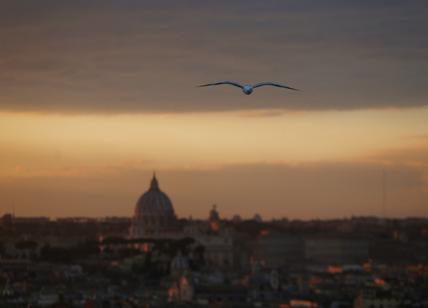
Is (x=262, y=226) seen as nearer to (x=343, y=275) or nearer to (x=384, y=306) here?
(x=343, y=275)

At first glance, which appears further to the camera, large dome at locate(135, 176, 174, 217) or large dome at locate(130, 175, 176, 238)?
large dome at locate(135, 176, 174, 217)

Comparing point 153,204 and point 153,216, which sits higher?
point 153,204

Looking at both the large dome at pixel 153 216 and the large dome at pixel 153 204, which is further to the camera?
the large dome at pixel 153 204

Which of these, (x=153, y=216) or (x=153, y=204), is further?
(x=153, y=204)

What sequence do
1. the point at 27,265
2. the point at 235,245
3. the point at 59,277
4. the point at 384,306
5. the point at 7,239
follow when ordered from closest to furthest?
the point at 384,306, the point at 59,277, the point at 27,265, the point at 7,239, the point at 235,245

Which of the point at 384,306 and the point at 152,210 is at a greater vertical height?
the point at 152,210

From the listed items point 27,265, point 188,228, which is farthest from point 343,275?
point 188,228
